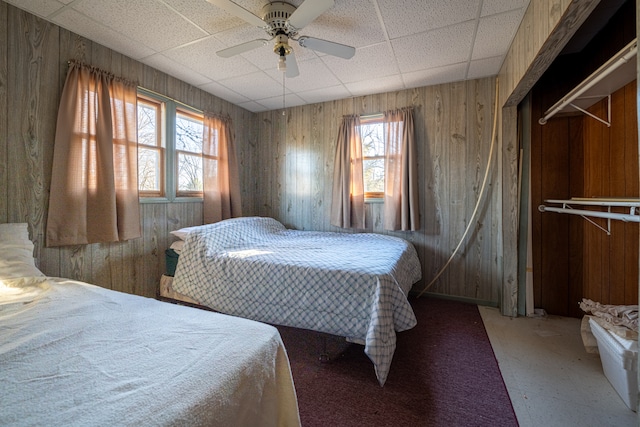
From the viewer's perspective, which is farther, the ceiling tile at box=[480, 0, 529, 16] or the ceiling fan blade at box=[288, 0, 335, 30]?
the ceiling tile at box=[480, 0, 529, 16]

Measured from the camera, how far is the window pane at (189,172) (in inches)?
118

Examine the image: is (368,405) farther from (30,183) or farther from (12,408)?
(30,183)

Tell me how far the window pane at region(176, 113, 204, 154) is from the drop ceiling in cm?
41

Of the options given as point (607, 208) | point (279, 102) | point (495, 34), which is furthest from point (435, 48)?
point (279, 102)

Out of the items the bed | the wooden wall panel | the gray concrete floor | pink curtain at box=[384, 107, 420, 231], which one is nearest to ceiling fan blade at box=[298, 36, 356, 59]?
pink curtain at box=[384, 107, 420, 231]

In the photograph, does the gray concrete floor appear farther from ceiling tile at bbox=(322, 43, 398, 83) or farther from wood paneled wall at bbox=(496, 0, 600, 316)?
ceiling tile at bbox=(322, 43, 398, 83)

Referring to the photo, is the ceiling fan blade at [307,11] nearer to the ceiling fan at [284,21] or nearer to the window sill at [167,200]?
the ceiling fan at [284,21]

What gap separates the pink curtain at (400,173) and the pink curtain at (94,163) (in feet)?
8.56

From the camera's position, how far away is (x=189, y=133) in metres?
3.10

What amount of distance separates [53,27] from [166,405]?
2822mm

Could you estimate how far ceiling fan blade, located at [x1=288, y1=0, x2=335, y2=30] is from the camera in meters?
1.54

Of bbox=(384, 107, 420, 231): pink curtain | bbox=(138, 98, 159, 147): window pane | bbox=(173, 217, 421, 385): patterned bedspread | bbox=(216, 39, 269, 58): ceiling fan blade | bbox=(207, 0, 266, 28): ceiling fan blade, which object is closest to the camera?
bbox=(207, 0, 266, 28): ceiling fan blade

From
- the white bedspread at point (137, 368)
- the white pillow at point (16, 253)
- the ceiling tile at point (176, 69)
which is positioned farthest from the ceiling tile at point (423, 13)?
the white pillow at point (16, 253)

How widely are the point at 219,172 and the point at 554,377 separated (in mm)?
3588
